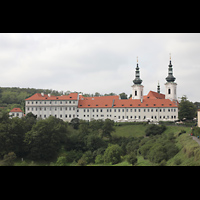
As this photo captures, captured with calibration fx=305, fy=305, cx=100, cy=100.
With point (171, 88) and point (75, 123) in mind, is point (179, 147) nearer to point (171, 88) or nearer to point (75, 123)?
point (75, 123)

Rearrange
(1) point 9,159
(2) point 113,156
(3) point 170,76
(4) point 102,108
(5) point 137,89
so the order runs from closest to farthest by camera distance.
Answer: (2) point 113,156 → (1) point 9,159 → (4) point 102,108 → (5) point 137,89 → (3) point 170,76

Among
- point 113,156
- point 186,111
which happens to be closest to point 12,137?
point 113,156

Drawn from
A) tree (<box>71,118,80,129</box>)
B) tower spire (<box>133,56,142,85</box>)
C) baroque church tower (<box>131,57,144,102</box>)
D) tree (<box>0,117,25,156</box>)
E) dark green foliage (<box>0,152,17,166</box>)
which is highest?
tower spire (<box>133,56,142,85</box>)

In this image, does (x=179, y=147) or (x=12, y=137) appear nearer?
(x=179, y=147)

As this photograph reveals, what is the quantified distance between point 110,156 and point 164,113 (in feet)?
96.7

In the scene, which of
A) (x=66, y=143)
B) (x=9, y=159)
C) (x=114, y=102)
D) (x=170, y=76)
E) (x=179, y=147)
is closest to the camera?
(x=179, y=147)

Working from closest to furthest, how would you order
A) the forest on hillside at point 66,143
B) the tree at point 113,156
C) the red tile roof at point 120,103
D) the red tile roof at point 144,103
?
1. the tree at point 113,156
2. the forest on hillside at point 66,143
3. the red tile roof at point 144,103
4. the red tile roof at point 120,103

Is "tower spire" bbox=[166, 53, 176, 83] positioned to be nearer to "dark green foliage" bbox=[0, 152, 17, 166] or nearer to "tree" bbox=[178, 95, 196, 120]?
"tree" bbox=[178, 95, 196, 120]

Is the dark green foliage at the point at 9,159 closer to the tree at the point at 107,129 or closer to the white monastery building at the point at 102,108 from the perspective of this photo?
the tree at the point at 107,129

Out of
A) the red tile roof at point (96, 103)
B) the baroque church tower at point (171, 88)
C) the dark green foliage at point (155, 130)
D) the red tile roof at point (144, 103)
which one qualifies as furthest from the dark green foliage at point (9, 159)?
the baroque church tower at point (171, 88)

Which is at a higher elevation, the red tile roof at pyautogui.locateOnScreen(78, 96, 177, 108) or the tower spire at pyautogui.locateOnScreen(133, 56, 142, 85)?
the tower spire at pyautogui.locateOnScreen(133, 56, 142, 85)

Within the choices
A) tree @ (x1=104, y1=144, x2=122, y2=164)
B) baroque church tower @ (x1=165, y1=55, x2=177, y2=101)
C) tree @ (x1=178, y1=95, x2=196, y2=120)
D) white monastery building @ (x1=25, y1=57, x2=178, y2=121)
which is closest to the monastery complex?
white monastery building @ (x1=25, y1=57, x2=178, y2=121)
